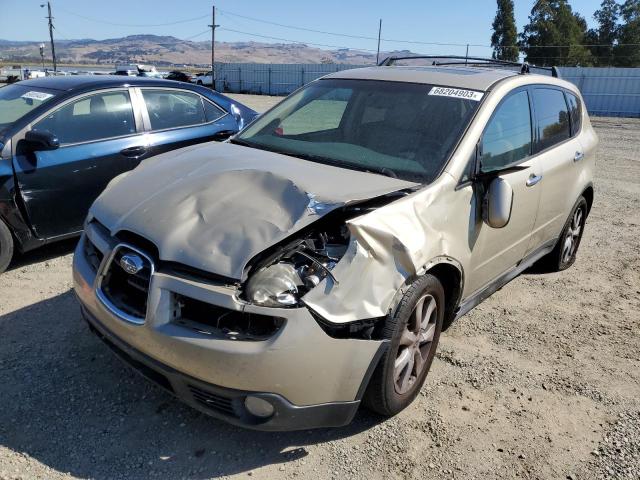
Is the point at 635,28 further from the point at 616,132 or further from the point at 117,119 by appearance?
the point at 117,119

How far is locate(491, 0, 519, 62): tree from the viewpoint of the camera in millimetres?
47469

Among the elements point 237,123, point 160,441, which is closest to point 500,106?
point 160,441

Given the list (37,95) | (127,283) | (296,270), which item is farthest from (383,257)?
(37,95)

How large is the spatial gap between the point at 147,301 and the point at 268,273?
561 millimetres


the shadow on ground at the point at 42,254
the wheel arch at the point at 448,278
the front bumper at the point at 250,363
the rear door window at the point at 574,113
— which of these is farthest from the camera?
the shadow on ground at the point at 42,254

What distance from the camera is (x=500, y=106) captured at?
3439 millimetres

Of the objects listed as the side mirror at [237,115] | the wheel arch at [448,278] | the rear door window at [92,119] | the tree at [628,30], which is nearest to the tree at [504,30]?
the tree at [628,30]

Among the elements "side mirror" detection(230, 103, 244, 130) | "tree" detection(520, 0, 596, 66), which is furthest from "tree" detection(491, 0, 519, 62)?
"side mirror" detection(230, 103, 244, 130)

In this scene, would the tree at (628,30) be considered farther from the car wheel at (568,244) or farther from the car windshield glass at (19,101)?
the car windshield glass at (19,101)

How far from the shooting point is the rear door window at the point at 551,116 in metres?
4.00

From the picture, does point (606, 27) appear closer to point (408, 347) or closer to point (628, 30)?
point (628, 30)

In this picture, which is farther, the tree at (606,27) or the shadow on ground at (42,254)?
the tree at (606,27)

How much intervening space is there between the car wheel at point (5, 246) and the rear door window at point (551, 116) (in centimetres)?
434

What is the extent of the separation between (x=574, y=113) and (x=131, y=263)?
4155 mm
